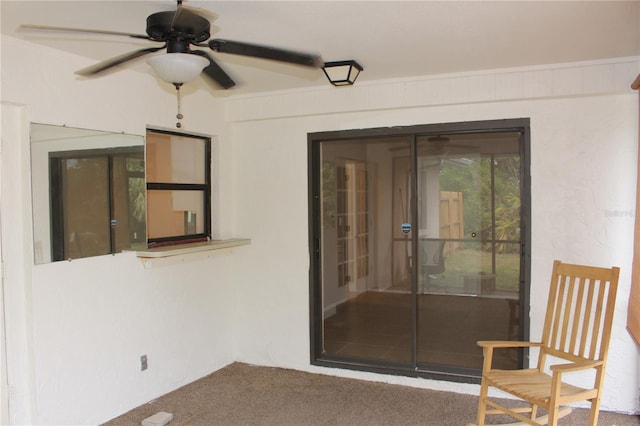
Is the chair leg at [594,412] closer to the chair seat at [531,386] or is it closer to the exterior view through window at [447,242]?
the chair seat at [531,386]

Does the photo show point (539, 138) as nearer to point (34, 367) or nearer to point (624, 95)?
point (624, 95)

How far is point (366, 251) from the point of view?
19.0ft

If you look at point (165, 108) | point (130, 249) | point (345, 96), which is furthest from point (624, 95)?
point (130, 249)

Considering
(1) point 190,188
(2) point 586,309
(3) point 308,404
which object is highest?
(1) point 190,188

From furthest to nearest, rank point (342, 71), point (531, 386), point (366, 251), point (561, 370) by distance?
point (366, 251) → point (342, 71) → point (531, 386) → point (561, 370)

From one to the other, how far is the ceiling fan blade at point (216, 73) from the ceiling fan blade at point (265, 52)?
0.22 metres

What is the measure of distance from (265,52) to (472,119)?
2043 mm

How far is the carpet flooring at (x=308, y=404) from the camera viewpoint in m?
3.38

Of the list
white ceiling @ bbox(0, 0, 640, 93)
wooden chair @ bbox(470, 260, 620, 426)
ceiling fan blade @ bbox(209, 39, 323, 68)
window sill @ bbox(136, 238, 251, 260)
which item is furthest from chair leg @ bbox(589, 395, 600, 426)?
window sill @ bbox(136, 238, 251, 260)

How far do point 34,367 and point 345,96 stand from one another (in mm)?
2827

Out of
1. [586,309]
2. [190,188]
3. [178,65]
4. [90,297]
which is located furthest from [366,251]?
[178,65]

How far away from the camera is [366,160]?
5086 mm

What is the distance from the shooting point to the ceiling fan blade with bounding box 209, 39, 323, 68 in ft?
7.16

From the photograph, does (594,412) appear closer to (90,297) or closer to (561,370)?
(561,370)
